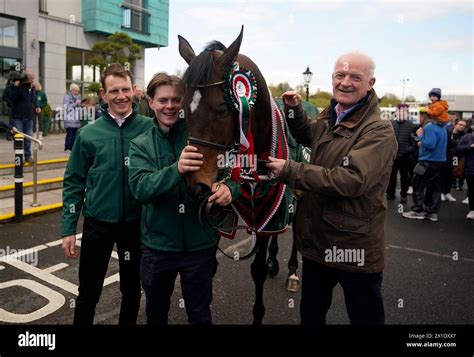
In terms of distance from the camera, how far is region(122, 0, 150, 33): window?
20.2 m

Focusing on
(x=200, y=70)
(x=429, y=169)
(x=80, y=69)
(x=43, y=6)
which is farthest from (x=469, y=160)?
(x=80, y=69)

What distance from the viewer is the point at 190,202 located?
7.94 ft

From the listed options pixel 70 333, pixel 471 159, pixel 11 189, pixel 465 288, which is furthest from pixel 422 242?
pixel 11 189

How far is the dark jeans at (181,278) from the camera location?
7.90 feet

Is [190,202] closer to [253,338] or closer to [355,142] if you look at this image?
[355,142]

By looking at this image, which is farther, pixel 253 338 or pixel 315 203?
pixel 253 338

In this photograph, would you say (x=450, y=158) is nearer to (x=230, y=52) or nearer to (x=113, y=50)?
(x=230, y=52)

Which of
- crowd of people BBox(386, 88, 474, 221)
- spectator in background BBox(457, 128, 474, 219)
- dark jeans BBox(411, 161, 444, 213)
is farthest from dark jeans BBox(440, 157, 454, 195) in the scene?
dark jeans BBox(411, 161, 444, 213)

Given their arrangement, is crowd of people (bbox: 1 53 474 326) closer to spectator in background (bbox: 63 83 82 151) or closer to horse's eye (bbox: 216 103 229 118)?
horse's eye (bbox: 216 103 229 118)

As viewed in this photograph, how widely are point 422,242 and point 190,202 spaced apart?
5.09 metres

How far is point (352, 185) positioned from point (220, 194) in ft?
2.30

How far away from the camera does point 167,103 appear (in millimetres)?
2387

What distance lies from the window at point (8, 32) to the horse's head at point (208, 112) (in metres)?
16.0

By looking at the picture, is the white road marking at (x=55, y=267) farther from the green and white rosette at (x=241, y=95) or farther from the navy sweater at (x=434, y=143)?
the navy sweater at (x=434, y=143)
